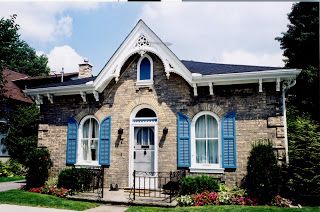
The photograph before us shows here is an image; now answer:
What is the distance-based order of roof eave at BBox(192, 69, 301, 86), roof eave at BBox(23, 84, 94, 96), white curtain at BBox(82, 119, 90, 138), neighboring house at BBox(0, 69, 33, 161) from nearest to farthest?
roof eave at BBox(192, 69, 301, 86)
roof eave at BBox(23, 84, 94, 96)
white curtain at BBox(82, 119, 90, 138)
neighboring house at BBox(0, 69, 33, 161)

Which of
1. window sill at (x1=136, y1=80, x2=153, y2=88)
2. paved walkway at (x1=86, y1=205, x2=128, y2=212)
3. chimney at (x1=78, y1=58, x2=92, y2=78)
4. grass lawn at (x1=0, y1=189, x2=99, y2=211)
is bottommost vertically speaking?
paved walkway at (x1=86, y1=205, x2=128, y2=212)

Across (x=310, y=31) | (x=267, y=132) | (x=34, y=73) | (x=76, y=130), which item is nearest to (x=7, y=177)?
(x=76, y=130)

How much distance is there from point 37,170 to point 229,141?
7285 mm

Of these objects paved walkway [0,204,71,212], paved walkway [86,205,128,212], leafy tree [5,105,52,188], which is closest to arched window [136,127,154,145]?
paved walkway [86,205,128,212]

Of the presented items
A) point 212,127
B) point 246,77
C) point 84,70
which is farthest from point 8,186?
point 246,77

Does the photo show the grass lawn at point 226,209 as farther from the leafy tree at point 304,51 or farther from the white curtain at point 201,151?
the leafy tree at point 304,51

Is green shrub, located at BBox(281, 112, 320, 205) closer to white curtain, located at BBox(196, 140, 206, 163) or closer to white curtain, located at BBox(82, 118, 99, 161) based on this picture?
white curtain, located at BBox(196, 140, 206, 163)

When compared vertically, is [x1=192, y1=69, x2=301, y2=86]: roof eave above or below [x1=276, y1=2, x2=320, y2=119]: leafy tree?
below

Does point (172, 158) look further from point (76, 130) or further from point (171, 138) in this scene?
point (76, 130)

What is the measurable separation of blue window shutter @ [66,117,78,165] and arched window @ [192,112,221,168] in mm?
4900

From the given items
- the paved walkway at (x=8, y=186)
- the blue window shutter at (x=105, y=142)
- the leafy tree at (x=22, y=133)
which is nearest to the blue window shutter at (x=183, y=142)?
the blue window shutter at (x=105, y=142)

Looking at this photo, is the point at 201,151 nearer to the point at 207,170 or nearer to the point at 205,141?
the point at 205,141

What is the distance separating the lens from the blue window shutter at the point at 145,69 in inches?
471

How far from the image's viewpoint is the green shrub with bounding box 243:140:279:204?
9133 millimetres
